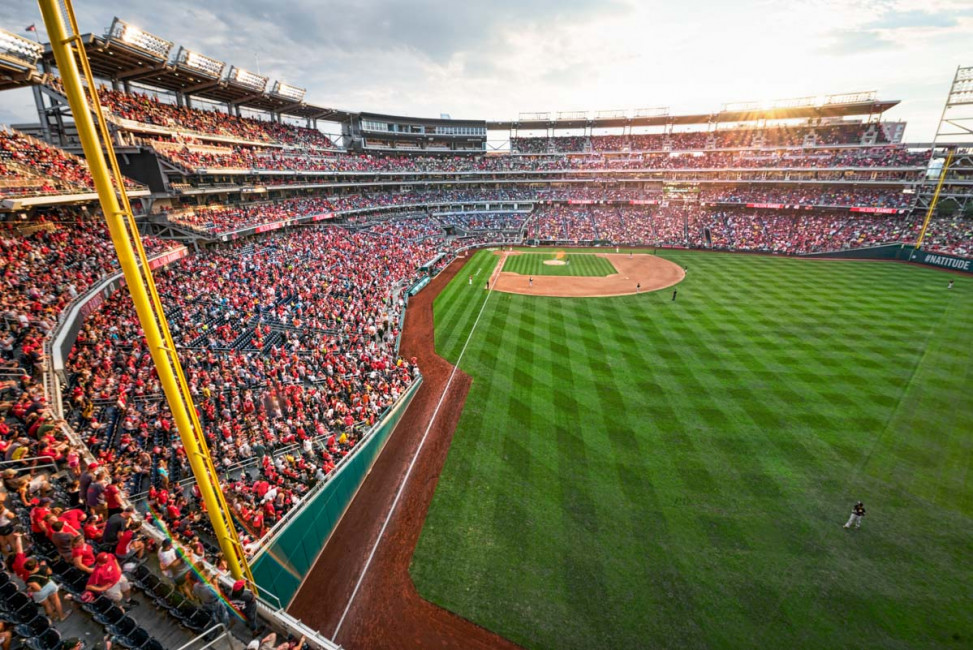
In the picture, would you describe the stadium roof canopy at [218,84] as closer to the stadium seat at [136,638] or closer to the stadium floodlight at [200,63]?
the stadium floodlight at [200,63]

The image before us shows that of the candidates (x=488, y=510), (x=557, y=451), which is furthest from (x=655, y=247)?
(x=488, y=510)

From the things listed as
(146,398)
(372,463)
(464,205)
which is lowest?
(372,463)

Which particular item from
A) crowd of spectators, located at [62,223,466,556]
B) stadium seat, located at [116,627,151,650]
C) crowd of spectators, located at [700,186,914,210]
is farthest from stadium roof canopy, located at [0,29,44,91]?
crowd of spectators, located at [700,186,914,210]

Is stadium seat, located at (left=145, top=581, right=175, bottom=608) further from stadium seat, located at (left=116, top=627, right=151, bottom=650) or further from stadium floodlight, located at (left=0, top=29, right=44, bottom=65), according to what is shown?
stadium floodlight, located at (left=0, top=29, right=44, bottom=65)

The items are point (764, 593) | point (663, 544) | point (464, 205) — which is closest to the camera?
point (764, 593)

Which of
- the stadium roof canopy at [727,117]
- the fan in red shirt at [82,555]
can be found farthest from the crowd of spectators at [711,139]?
the fan in red shirt at [82,555]

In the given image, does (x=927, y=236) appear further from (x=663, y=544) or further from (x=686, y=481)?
(x=663, y=544)
